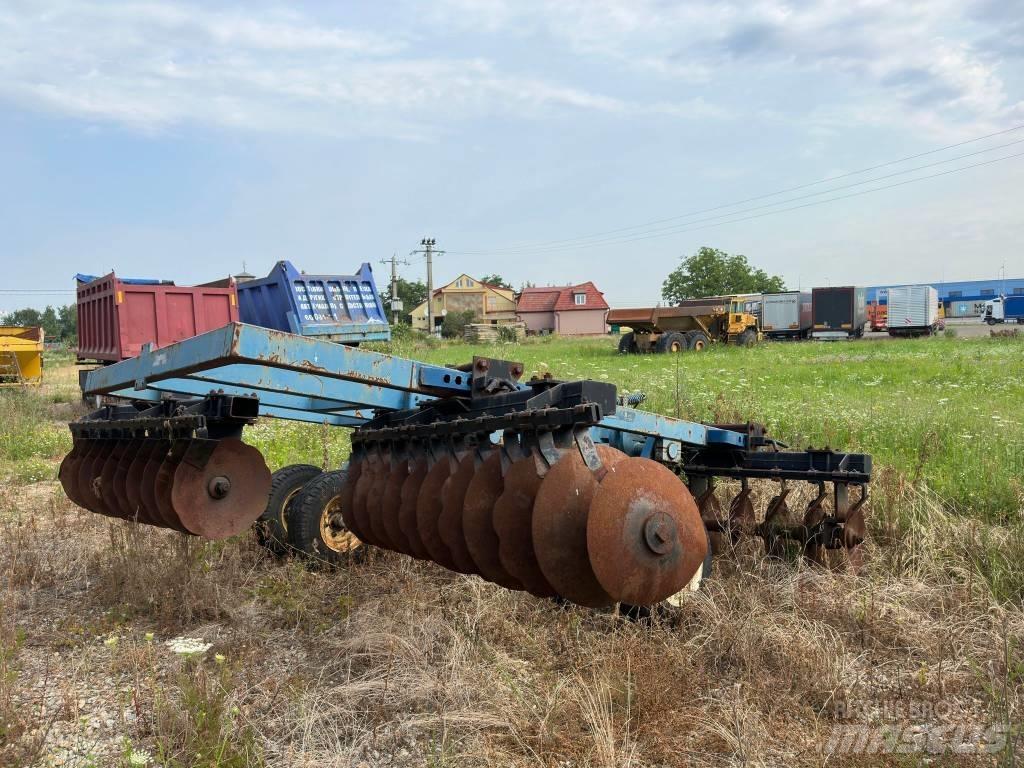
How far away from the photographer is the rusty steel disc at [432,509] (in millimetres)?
3479

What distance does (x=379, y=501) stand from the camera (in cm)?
396

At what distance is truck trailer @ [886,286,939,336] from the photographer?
1629 inches

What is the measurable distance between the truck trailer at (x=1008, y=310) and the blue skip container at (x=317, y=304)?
2068 inches

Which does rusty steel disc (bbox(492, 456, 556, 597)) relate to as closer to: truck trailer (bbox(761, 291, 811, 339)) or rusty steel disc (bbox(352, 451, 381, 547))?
rusty steel disc (bbox(352, 451, 381, 547))

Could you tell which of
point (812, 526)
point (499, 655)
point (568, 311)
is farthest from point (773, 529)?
point (568, 311)

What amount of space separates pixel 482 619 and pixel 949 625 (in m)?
2.37

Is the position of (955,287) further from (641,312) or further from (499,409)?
(499,409)

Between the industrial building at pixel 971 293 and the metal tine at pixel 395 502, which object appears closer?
the metal tine at pixel 395 502

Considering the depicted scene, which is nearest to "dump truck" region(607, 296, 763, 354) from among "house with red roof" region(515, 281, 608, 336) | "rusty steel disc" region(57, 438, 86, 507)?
"rusty steel disc" region(57, 438, 86, 507)

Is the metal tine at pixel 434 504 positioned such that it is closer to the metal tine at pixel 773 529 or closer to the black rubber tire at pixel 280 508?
the black rubber tire at pixel 280 508

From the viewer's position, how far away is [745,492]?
17.5ft

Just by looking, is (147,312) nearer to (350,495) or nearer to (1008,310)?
(350,495)

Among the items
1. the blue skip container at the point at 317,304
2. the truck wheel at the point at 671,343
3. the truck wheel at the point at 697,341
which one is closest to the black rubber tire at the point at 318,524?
the blue skip container at the point at 317,304

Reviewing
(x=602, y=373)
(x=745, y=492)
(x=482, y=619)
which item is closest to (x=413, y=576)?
(x=482, y=619)
